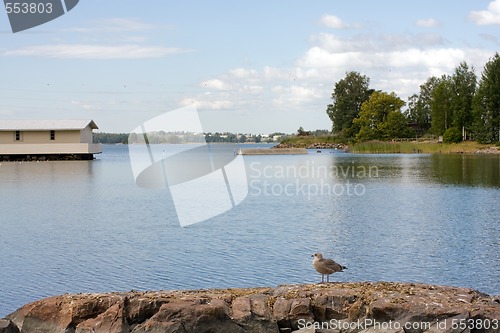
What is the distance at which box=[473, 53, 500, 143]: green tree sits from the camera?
89125 millimetres

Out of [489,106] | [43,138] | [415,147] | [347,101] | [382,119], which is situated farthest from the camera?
[347,101]

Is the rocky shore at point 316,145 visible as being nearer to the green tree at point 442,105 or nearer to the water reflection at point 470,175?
the green tree at point 442,105

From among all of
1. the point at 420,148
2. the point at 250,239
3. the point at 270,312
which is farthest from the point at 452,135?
the point at 270,312

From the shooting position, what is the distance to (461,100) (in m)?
97.0

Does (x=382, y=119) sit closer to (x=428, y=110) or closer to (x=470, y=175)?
(x=428, y=110)

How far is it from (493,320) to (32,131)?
236 feet

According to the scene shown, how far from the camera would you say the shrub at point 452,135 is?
3703 inches

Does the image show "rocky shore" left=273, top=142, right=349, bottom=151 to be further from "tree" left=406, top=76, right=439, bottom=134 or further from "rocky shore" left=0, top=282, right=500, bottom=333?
"rocky shore" left=0, top=282, right=500, bottom=333

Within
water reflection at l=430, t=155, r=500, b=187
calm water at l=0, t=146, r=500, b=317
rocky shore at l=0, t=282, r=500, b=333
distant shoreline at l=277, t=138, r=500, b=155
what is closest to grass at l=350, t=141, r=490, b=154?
distant shoreline at l=277, t=138, r=500, b=155

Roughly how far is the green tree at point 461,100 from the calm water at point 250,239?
5622cm

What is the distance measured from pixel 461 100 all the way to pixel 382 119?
19.3m

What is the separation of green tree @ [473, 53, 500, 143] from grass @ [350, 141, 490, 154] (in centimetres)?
177

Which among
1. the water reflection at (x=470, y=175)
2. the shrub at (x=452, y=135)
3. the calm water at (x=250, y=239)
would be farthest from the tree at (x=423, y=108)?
the calm water at (x=250, y=239)

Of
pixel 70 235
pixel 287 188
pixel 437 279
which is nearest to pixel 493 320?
pixel 437 279
